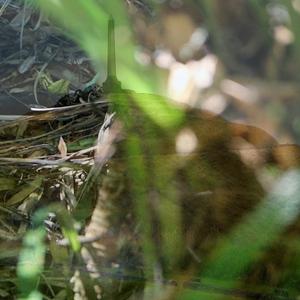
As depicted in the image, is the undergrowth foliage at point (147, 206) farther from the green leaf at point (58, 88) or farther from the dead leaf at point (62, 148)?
the green leaf at point (58, 88)

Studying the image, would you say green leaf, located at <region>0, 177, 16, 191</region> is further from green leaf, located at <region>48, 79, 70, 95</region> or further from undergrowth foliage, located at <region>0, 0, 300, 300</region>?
green leaf, located at <region>48, 79, 70, 95</region>

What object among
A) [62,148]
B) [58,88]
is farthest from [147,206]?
[58,88]

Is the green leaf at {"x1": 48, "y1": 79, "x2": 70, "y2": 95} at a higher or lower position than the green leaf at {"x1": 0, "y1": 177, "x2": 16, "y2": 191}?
higher

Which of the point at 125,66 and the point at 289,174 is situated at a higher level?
the point at 125,66

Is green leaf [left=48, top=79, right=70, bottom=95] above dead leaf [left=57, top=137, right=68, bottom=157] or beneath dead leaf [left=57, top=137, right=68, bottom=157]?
above

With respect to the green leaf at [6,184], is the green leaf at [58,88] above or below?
above

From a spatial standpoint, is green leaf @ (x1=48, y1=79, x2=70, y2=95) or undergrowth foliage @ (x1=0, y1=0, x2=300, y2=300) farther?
green leaf @ (x1=48, y1=79, x2=70, y2=95)

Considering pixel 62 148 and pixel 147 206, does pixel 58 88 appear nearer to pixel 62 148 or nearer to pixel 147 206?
pixel 62 148

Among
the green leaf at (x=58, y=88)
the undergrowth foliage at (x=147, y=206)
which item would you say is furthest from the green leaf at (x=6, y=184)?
the green leaf at (x=58, y=88)

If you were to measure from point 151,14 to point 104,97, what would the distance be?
0.82ft

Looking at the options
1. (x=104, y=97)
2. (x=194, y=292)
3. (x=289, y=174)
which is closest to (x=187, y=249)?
(x=194, y=292)

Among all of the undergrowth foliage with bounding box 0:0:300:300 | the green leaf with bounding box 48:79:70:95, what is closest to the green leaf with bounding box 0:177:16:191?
the undergrowth foliage with bounding box 0:0:300:300

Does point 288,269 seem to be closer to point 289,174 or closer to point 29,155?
point 289,174

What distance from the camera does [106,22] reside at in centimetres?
79
